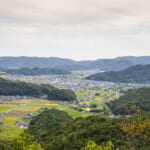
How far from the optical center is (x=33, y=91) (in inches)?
4395

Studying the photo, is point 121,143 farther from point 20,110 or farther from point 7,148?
point 20,110

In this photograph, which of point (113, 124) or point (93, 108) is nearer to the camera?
point (113, 124)

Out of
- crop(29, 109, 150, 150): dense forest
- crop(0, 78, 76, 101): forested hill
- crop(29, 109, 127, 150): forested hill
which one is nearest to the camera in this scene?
crop(29, 109, 150, 150): dense forest

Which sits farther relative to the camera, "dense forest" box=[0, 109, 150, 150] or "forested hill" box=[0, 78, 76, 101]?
"forested hill" box=[0, 78, 76, 101]

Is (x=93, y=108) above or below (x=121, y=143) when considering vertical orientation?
below

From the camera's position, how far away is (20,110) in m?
75.2

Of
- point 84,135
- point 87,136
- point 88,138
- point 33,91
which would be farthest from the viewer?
point 33,91

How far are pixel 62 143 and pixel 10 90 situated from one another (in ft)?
271

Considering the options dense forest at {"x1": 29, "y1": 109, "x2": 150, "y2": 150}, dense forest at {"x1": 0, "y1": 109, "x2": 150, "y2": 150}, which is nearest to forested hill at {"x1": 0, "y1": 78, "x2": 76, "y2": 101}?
dense forest at {"x1": 0, "y1": 109, "x2": 150, "y2": 150}

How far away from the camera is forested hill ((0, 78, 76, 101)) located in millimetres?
102688

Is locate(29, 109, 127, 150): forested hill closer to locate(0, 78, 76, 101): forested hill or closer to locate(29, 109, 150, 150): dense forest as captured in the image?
locate(29, 109, 150, 150): dense forest

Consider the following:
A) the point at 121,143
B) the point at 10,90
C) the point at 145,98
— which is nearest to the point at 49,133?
the point at 121,143

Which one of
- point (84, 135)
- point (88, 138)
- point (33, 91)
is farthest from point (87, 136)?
point (33, 91)

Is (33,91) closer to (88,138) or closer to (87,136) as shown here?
→ (87,136)
